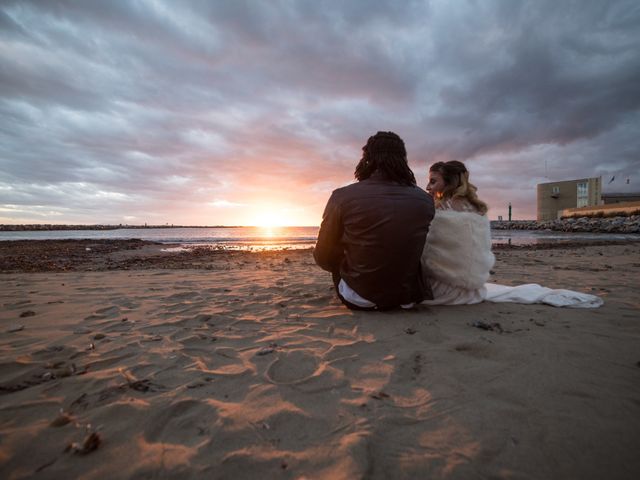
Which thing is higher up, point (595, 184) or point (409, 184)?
point (595, 184)

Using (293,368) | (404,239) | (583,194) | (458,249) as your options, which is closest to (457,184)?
(458,249)

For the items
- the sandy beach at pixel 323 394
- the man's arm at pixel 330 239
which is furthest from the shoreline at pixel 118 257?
the man's arm at pixel 330 239

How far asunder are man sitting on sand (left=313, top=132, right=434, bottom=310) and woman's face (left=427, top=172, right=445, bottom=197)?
2.51 ft

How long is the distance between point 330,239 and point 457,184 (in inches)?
64.9

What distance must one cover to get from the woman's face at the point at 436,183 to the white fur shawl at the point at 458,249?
1.63ft

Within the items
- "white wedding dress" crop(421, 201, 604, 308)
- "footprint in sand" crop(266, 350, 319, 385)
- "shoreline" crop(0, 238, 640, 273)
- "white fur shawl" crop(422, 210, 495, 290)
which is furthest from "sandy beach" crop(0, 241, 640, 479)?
"shoreline" crop(0, 238, 640, 273)

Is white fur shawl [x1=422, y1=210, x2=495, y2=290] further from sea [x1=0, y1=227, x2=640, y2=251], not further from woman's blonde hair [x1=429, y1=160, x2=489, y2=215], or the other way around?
sea [x1=0, y1=227, x2=640, y2=251]

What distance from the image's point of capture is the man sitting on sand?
106 inches

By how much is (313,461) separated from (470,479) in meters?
0.59

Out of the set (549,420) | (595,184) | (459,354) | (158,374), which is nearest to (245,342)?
(158,374)

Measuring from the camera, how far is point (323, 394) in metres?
1.69

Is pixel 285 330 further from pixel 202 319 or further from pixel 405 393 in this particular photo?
pixel 405 393

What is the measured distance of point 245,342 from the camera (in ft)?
8.13

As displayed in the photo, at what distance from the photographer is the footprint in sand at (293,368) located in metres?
1.87
